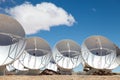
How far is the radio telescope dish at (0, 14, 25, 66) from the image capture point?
33.0m

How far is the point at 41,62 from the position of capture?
46.9 meters

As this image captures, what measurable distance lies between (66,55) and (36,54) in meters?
8.34

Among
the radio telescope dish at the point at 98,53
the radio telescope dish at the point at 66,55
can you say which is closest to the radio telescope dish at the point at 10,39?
the radio telescope dish at the point at 98,53

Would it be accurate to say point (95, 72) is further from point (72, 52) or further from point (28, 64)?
point (28, 64)

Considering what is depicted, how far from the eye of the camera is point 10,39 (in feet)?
112

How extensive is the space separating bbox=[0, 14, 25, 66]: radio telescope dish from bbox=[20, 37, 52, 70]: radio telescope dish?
1249 centimetres

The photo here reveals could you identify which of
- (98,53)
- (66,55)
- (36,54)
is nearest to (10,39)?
(36,54)

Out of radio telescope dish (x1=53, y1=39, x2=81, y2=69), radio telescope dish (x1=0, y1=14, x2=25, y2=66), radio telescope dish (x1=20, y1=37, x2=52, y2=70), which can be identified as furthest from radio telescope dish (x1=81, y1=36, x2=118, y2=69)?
radio telescope dish (x1=0, y1=14, x2=25, y2=66)

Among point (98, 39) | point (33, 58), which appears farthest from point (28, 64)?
point (98, 39)

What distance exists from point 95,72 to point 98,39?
6.53m

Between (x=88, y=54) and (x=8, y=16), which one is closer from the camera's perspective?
(x=8, y=16)

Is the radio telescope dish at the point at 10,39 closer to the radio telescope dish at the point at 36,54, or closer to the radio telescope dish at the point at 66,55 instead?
the radio telescope dish at the point at 36,54

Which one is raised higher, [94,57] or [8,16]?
[8,16]

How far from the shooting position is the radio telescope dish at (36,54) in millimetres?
46719
